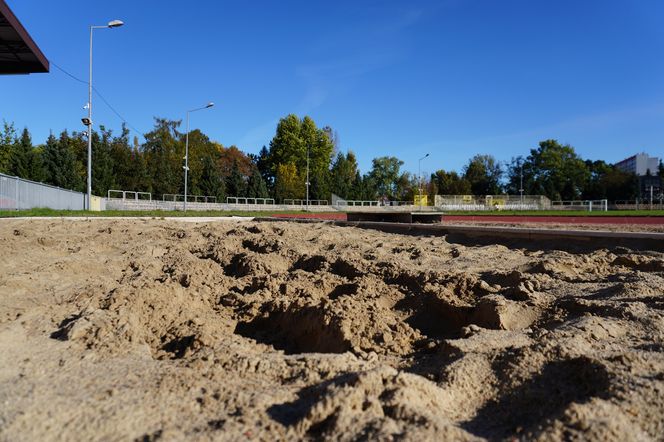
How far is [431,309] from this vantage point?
466cm

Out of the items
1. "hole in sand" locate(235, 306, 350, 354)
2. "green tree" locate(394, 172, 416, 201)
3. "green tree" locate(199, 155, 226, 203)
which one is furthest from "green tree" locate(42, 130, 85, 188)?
"green tree" locate(394, 172, 416, 201)

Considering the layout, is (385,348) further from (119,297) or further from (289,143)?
(289,143)

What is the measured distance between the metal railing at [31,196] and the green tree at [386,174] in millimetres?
78614

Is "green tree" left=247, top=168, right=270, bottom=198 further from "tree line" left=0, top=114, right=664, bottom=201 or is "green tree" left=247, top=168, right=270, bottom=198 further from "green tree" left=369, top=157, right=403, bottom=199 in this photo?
"green tree" left=369, top=157, right=403, bottom=199

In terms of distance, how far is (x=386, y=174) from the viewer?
334ft

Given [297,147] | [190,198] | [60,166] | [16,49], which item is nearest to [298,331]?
[16,49]

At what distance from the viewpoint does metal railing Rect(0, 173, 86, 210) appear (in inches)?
810

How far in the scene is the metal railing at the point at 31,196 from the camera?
→ 20.6 meters

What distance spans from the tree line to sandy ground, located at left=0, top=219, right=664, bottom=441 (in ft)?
124

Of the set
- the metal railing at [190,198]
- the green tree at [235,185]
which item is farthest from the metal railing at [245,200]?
the metal railing at [190,198]

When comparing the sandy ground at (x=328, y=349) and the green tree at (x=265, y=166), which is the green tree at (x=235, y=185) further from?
the sandy ground at (x=328, y=349)

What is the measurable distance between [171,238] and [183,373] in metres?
7.34

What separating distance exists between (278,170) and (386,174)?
40.3 metres

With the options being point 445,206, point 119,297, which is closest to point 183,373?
point 119,297
